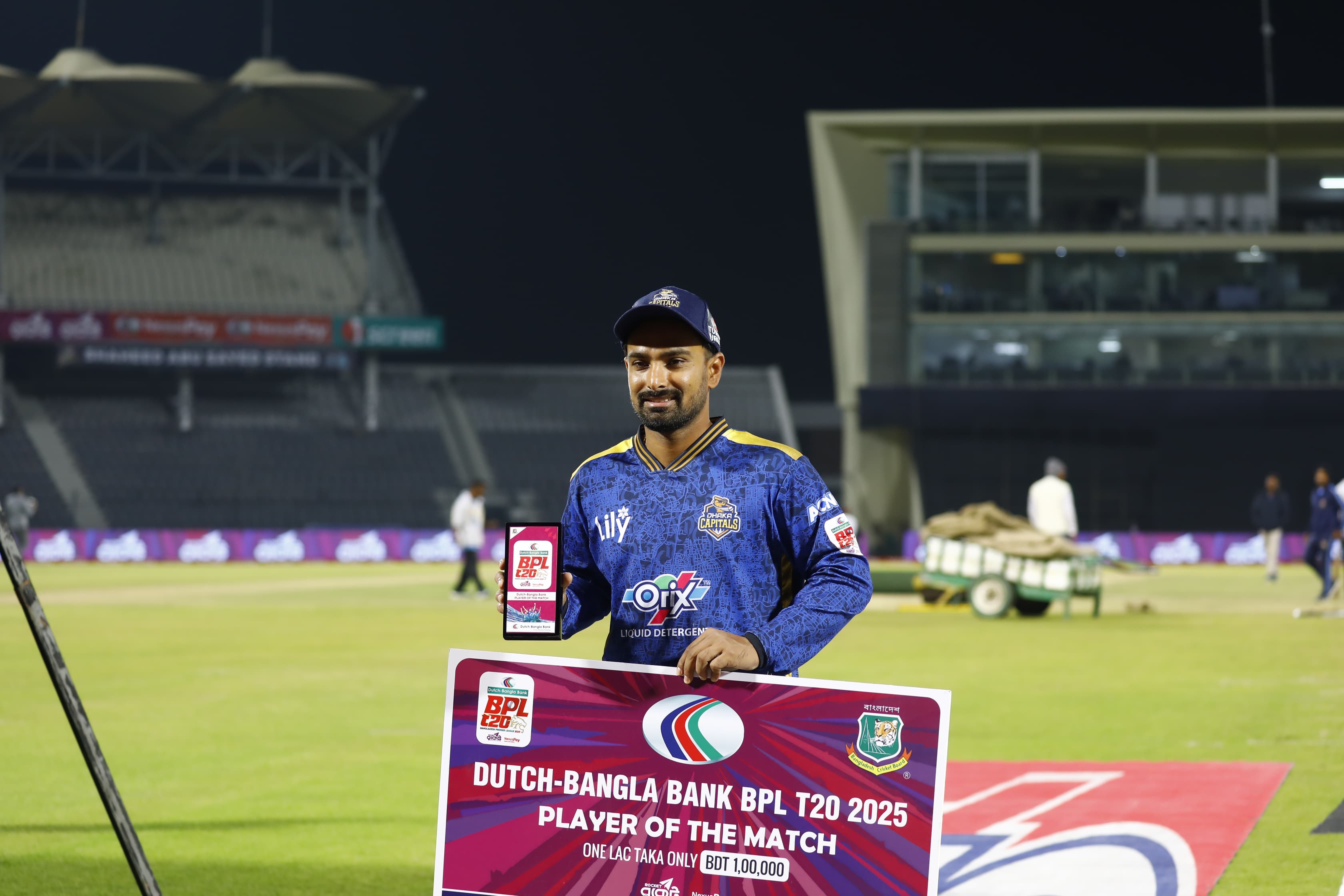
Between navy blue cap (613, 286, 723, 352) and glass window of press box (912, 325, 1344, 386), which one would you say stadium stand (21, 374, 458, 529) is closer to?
glass window of press box (912, 325, 1344, 386)

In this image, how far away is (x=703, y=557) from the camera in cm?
386

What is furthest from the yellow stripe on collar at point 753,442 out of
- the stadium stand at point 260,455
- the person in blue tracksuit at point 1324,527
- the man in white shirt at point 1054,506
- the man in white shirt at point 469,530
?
the stadium stand at point 260,455

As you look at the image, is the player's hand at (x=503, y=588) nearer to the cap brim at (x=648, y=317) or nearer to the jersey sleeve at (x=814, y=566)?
the jersey sleeve at (x=814, y=566)

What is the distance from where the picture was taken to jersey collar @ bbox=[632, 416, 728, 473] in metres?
3.94

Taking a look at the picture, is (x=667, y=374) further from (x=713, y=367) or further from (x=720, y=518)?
(x=720, y=518)

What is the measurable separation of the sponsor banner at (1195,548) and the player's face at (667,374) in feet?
143

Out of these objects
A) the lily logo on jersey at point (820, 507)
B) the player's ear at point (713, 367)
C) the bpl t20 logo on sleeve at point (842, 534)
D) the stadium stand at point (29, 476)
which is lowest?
the stadium stand at point (29, 476)

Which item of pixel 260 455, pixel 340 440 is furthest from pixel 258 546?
pixel 340 440

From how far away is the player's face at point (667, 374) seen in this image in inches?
153

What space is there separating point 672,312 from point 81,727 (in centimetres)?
201

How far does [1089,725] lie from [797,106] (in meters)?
50.5

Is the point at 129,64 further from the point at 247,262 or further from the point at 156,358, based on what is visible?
the point at 156,358

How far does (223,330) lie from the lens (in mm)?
57844

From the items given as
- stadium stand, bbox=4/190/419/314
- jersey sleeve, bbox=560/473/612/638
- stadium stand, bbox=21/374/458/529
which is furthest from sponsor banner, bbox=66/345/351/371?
jersey sleeve, bbox=560/473/612/638
